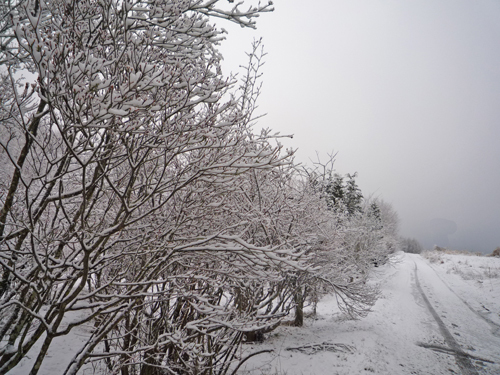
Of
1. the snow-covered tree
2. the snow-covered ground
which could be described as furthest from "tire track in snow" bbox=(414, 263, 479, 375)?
the snow-covered tree

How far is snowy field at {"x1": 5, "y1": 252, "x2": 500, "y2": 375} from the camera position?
648cm

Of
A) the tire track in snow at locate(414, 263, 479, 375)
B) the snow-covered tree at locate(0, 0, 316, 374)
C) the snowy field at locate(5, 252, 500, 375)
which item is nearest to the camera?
the snow-covered tree at locate(0, 0, 316, 374)

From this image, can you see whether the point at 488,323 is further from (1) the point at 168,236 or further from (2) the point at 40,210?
(2) the point at 40,210

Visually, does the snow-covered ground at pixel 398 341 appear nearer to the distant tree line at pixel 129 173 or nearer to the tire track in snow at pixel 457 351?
the tire track in snow at pixel 457 351

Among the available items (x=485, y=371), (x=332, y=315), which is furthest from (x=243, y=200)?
(x=332, y=315)

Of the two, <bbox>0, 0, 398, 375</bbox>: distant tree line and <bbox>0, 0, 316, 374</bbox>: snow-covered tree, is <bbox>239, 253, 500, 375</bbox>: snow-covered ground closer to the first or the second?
<bbox>0, 0, 398, 375</bbox>: distant tree line

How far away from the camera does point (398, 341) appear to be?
8.30 m

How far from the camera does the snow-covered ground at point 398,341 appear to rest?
6.54m

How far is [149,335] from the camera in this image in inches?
137

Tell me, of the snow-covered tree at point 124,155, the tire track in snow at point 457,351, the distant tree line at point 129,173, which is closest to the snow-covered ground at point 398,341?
the tire track in snow at point 457,351

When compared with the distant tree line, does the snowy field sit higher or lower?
lower

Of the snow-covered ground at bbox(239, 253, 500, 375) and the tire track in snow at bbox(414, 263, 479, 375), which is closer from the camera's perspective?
the tire track in snow at bbox(414, 263, 479, 375)

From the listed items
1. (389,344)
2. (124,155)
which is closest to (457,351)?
(389,344)

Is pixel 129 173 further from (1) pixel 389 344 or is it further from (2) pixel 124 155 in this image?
(1) pixel 389 344
